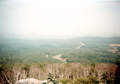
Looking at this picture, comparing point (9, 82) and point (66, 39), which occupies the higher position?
point (66, 39)

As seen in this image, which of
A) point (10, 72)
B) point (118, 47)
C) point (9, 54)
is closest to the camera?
point (10, 72)

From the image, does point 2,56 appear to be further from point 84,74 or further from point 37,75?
point 84,74

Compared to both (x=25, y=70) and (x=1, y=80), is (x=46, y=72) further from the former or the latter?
(x=1, y=80)

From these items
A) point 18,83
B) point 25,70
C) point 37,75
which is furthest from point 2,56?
point 18,83

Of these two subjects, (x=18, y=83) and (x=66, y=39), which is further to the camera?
(x=66, y=39)

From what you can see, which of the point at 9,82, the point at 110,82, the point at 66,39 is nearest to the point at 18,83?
the point at 9,82

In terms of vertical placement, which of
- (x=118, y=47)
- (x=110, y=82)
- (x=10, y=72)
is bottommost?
(x=110, y=82)

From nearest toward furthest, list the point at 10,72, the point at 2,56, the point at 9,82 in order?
the point at 9,82, the point at 10,72, the point at 2,56

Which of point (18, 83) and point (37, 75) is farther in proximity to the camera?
point (37, 75)

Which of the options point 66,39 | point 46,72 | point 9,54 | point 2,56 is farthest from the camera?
point 66,39

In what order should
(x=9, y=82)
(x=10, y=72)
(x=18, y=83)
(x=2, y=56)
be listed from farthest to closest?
1. (x=2, y=56)
2. (x=10, y=72)
3. (x=9, y=82)
4. (x=18, y=83)
